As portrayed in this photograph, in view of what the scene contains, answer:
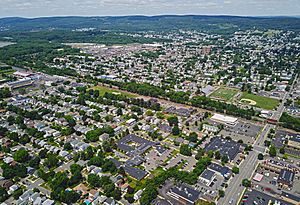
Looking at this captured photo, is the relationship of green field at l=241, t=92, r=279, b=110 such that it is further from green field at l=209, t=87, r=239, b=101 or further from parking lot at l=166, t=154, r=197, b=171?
parking lot at l=166, t=154, r=197, b=171

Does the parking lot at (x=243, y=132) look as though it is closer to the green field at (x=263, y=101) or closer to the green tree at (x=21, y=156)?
the green field at (x=263, y=101)

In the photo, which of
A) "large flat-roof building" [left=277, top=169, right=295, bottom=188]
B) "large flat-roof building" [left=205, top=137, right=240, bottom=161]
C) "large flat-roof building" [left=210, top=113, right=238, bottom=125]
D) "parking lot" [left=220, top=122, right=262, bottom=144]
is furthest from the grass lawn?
"large flat-roof building" [left=277, top=169, right=295, bottom=188]

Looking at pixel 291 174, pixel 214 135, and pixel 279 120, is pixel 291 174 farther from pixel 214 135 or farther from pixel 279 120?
pixel 279 120

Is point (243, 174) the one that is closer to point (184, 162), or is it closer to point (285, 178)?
point (285, 178)

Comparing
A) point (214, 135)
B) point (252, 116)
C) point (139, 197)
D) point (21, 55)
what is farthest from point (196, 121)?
point (21, 55)

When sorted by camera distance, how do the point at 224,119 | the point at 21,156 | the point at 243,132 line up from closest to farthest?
1. the point at 21,156
2. the point at 243,132
3. the point at 224,119

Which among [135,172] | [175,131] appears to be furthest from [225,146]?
[135,172]
